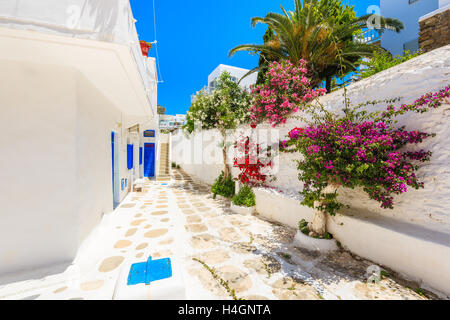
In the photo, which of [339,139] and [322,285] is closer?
[322,285]

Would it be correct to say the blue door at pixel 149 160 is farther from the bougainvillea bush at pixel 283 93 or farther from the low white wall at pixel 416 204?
the low white wall at pixel 416 204

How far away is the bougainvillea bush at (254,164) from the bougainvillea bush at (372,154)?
105 inches

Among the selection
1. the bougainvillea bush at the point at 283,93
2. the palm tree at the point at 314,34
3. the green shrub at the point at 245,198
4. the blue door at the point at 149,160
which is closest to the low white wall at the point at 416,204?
the bougainvillea bush at the point at 283,93

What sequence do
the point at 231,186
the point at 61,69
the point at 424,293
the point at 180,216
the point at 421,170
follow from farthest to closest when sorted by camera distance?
the point at 231,186
the point at 180,216
the point at 61,69
the point at 421,170
the point at 424,293

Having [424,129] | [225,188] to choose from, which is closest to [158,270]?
[424,129]

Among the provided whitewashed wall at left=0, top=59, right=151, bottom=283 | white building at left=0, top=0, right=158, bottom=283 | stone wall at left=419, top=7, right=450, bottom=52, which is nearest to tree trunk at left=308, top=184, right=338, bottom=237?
white building at left=0, top=0, right=158, bottom=283

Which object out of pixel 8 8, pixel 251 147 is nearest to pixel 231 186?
pixel 251 147

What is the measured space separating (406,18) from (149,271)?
17.5 m

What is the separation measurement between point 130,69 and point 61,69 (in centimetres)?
109

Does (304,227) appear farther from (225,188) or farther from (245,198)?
(225,188)

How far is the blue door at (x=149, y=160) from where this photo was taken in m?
13.4

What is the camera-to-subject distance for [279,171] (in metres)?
5.49
